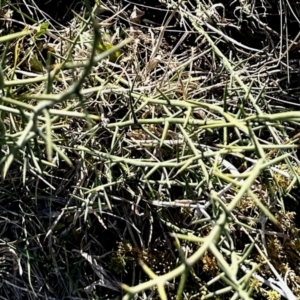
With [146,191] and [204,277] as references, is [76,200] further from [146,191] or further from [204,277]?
[204,277]

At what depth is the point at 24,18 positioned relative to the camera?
121 cm

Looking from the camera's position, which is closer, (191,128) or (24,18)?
(191,128)

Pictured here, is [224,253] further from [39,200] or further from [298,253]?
[39,200]

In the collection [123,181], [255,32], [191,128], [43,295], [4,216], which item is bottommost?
[43,295]

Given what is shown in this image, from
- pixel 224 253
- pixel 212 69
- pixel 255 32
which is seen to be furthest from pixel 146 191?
pixel 255 32

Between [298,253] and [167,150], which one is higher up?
[167,150]

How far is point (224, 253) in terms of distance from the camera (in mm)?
1122

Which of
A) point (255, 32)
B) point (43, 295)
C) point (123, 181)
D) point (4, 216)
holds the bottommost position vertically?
point (43, 295)

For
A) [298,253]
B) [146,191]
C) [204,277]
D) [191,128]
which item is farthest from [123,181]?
[298,253]

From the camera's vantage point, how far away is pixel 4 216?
1.15m

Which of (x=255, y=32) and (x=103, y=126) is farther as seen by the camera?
(x=255, y=32)

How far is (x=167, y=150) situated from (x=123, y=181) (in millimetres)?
115

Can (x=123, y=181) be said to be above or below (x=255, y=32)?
below

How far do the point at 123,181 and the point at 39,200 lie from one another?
0.19 m
